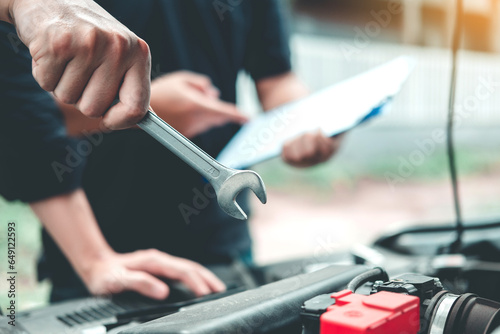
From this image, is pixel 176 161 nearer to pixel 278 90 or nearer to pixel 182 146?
pixel 278 90

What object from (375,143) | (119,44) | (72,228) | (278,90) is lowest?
(375,143)

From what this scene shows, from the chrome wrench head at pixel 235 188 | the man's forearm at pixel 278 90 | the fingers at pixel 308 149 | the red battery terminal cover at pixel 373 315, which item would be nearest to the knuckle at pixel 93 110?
the chrome wrench head at pixel 235 188

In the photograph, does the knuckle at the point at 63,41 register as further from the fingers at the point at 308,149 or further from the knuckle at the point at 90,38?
the fingers at the point at 308,149

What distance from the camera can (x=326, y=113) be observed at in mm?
757

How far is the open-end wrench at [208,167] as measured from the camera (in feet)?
1.27

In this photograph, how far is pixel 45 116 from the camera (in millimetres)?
762

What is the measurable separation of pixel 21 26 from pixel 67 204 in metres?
0.45

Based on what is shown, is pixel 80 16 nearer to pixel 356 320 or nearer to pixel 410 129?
pixel 356 320

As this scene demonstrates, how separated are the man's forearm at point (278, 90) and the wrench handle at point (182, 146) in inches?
31.3

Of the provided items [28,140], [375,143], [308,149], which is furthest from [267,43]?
[375,143]

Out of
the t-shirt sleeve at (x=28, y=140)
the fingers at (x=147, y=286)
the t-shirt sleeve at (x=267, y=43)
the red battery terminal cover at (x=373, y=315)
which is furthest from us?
the t-shirt sleeve at (x=267, y=43)

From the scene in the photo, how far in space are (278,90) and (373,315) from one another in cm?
94

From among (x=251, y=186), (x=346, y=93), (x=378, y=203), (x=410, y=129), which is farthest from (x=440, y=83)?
(x=251, y=186)

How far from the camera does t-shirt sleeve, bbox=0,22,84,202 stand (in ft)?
2.39
